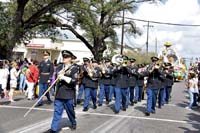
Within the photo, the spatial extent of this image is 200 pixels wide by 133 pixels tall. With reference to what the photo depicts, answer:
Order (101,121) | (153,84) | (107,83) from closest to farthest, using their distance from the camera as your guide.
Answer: (101,121), (153,84), (107,83)

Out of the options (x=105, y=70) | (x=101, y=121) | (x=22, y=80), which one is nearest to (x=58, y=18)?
(x=22, y=80)

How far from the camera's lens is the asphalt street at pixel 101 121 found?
923 cm

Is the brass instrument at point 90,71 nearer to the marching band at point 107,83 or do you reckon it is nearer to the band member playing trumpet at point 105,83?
the marching band at point 107,83

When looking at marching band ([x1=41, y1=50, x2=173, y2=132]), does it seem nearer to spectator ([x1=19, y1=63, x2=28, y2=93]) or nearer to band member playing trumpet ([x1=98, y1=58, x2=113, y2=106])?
band member playing trumpet ([x1=98, y1=58, x2=113, y2=106])

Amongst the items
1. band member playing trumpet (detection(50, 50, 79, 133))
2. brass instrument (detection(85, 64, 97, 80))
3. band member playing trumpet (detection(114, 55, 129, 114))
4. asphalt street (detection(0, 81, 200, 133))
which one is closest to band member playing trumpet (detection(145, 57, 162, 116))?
asphalt street (detection(0, 81, 200, 133))

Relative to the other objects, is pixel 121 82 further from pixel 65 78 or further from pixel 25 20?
pixel 25 20

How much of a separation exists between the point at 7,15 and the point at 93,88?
11275 mm

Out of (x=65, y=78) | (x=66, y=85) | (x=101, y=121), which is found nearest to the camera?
(x=65, y=78)

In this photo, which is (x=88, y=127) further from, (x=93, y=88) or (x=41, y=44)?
(x=41, y=44)

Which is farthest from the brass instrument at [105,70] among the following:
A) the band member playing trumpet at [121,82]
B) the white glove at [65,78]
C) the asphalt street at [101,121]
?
the white glove at [65,78]

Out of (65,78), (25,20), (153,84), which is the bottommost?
(153,84)

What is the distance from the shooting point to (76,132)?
28.7ft

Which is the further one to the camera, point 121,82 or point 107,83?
point 107,83

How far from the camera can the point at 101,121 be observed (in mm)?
10688
